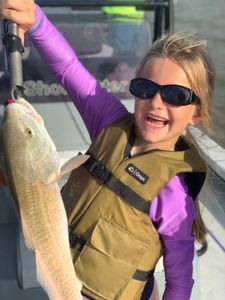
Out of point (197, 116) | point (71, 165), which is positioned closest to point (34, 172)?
point (71, 165)

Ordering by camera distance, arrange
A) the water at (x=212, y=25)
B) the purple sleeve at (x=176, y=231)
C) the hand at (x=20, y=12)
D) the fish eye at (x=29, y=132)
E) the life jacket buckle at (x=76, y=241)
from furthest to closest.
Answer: the water at (x=212, y=25)
the life jacket buckle at (x=76, y=241)
the purple sleeve at (x=176, y=231)
the hand at (x=20, y=12)
the fish eye at (x=29, y=132)

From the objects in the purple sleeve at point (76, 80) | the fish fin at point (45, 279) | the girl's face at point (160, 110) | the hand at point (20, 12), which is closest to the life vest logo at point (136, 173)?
the girl's face at point (160, 110)

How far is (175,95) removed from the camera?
1.83 m

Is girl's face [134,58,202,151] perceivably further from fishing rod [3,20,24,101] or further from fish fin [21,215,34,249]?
fish fin [21,215,34,249]

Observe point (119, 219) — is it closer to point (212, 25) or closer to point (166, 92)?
point (166, 92)

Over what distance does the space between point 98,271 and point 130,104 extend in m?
1.83

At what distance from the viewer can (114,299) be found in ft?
6.28

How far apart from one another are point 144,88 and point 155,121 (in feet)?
0.44

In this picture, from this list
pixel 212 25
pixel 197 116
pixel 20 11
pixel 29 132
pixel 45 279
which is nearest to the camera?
pixel 29 132

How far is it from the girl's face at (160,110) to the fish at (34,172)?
0.41 m

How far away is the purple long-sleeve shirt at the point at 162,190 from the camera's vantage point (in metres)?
1.83

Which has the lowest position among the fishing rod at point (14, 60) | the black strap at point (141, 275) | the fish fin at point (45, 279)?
the black strap at point (141, 275)

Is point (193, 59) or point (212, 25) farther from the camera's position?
point (212, 25)

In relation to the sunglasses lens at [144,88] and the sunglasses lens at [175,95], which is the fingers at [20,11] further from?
the sunglasses lens at [175,95]
